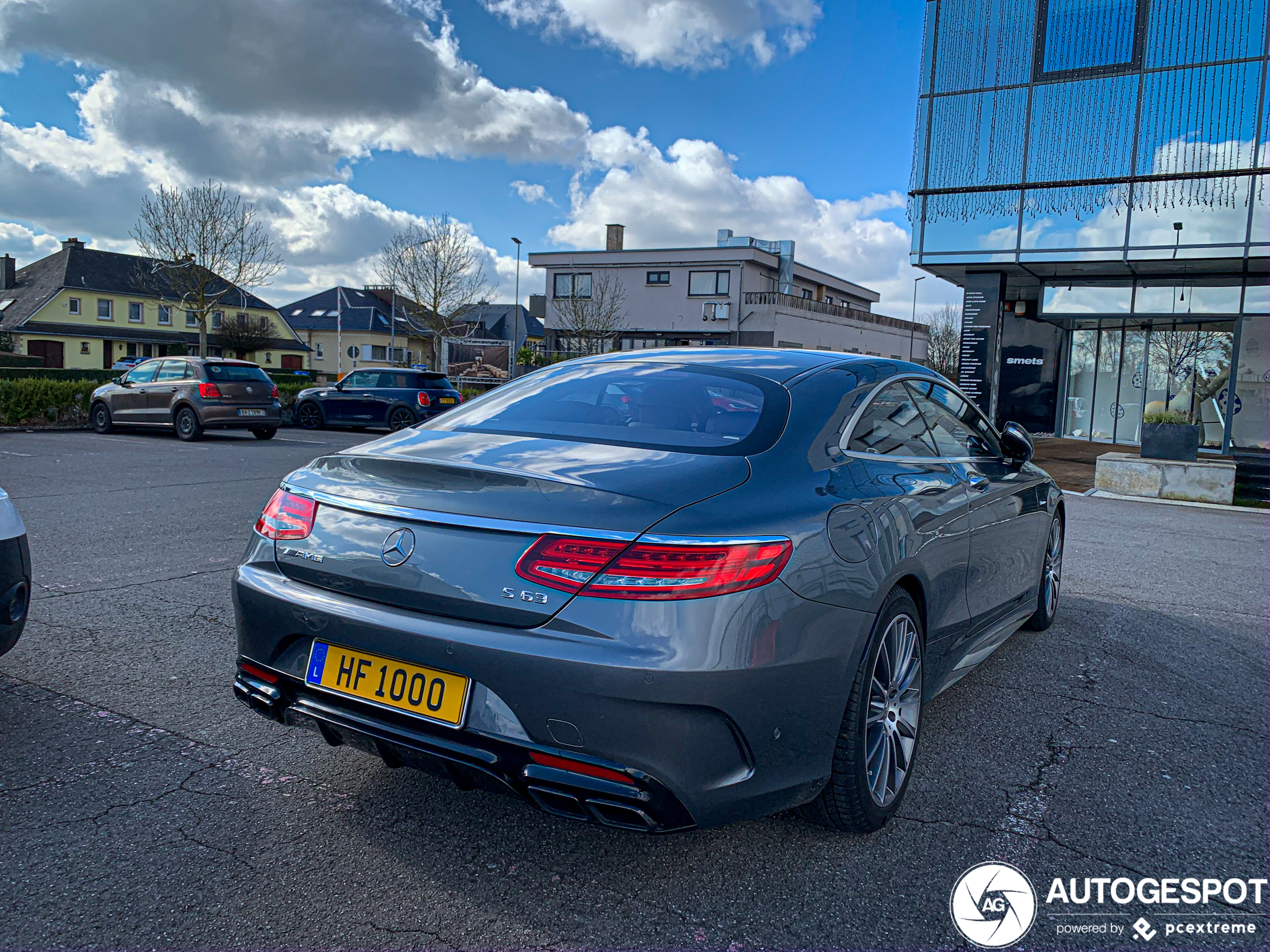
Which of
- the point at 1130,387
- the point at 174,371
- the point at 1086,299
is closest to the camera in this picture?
the point at 174,371

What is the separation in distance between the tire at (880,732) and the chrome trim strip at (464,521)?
2.95 feet

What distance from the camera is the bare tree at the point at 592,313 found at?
45.2 m

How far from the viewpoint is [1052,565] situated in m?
5.38

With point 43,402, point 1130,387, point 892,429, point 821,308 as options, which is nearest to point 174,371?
point 43,402

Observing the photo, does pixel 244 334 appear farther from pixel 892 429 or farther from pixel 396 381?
pixel 892 429

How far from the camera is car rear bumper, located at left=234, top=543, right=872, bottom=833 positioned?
7.39 feet

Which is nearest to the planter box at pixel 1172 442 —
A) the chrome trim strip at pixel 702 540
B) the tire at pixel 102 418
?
the chrome trim strip at pixel 702 540

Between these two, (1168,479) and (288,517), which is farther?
(1168,479)

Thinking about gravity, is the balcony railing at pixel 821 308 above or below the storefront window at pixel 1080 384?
above

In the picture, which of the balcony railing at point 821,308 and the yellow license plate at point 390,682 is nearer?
the yellow license plate at point 390,682

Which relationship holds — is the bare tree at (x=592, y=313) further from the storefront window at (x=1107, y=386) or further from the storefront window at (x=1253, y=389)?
the storefront window at (x=1253, y=389)

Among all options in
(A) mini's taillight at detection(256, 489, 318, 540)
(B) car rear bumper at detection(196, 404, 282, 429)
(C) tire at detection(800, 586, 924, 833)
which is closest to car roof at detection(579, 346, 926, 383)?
(C) tire at detection(800, 586, 924, 833)

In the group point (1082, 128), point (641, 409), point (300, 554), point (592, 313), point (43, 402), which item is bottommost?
point (43, 402)

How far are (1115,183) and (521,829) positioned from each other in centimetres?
2113
